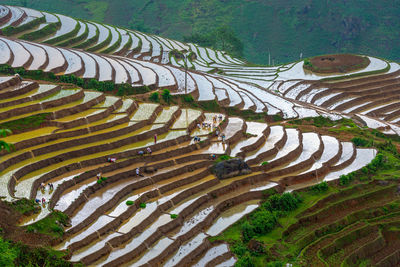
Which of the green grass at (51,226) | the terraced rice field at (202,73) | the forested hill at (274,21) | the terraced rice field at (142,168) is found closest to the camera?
the green grass at (51,226)

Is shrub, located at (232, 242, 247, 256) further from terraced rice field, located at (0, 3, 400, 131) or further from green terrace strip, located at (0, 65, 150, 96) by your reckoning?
green terrace strip, located at (0, 65, 150, 96)

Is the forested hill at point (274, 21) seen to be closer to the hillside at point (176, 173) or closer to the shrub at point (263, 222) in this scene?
the hillside at point (176, 173)

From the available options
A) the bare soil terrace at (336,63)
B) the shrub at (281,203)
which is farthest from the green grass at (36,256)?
the bare soil terrace at (336,63)

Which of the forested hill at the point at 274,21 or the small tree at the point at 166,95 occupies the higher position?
the forested hill at the point at 274,21

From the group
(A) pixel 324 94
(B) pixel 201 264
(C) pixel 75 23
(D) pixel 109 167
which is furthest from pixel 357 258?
(C) pixel 75 23

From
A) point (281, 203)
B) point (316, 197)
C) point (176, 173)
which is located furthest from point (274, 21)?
point (281, 203)

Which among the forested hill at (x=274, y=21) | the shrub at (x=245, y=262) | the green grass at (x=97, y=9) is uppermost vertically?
the green grass at (x=97, y=9)

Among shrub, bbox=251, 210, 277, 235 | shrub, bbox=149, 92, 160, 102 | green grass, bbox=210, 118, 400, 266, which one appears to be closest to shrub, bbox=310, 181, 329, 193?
green grass, bbox=210, 118, 400, 266
